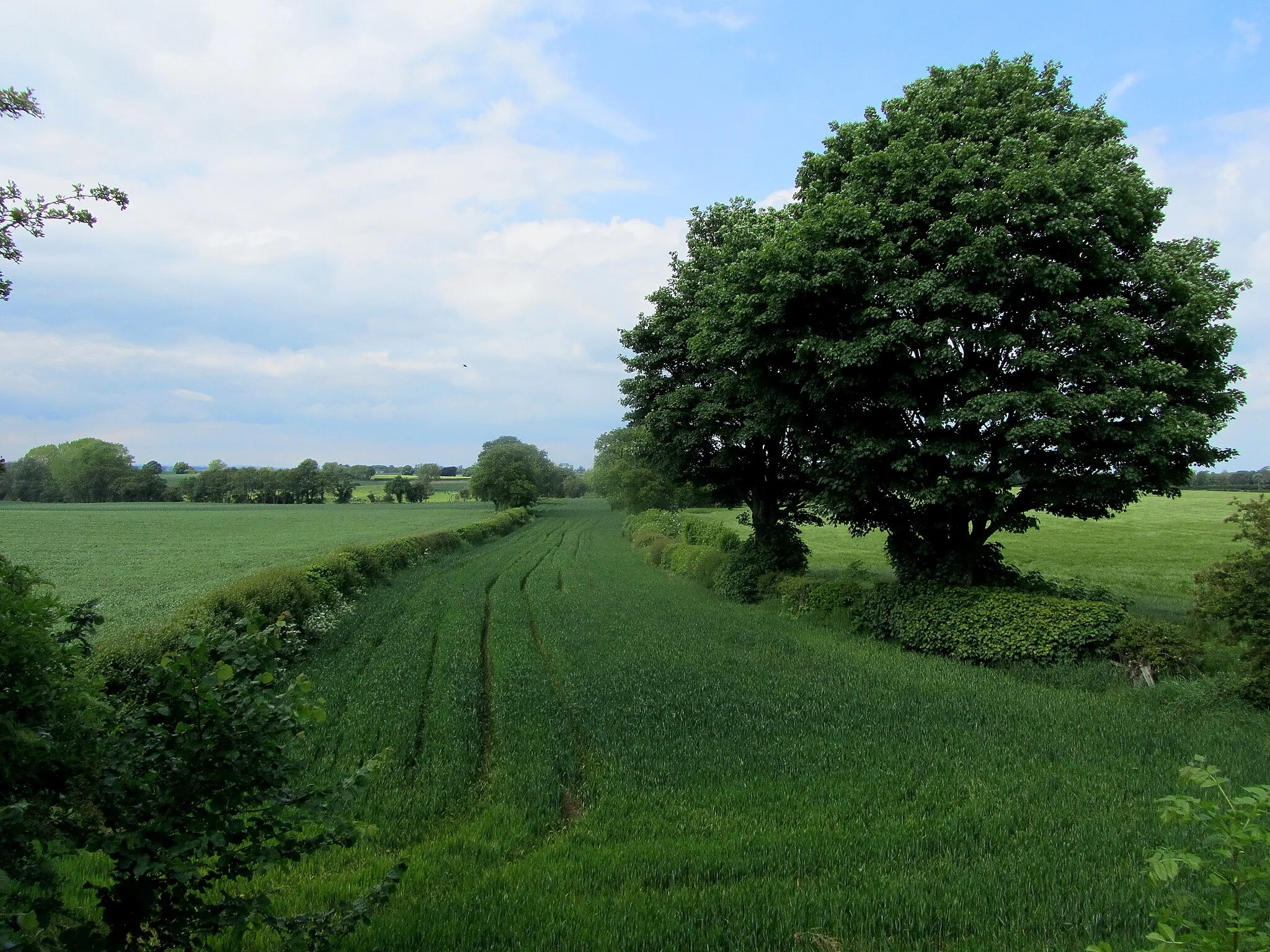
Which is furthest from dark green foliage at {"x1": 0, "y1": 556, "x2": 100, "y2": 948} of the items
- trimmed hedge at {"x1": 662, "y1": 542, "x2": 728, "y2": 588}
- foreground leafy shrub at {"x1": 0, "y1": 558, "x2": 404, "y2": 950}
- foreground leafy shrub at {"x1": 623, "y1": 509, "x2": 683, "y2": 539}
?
foreground leafy shrub at {"x1": 623, "y1": 509, "x2": 683, "y2": 539}

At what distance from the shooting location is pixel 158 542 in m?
37.2

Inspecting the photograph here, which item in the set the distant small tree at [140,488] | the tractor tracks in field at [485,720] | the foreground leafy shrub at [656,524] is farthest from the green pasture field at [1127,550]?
the distant small tree at [140,488]

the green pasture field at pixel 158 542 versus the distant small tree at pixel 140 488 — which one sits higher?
the distant small tree at pixel 140 488

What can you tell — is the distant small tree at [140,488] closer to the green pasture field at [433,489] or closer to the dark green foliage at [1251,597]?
the green pasture field at [433,489]

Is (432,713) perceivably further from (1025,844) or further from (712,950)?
(1025,844)

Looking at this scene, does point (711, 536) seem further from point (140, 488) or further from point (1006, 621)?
point (140, 488)

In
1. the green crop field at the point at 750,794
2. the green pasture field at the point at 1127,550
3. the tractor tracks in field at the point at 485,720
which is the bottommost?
the tractor tracks in field at the point at 485,720

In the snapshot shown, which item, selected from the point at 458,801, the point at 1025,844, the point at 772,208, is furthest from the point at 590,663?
the point at 772,208

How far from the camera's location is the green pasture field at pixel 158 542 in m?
20.8

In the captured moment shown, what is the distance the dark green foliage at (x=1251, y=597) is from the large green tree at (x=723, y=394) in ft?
26.5

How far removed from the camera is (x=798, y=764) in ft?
25.4

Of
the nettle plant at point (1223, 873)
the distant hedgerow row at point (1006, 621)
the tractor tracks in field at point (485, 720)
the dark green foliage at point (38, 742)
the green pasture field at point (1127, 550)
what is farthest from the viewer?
the green pasture field at point (1127, 550)

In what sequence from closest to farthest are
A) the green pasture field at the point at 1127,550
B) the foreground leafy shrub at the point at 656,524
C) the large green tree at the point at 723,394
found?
the large green tree at the point at 723,394 < the green pasture field at the point at 1127,550 < the foreground leafy shrub at the point at 656,524

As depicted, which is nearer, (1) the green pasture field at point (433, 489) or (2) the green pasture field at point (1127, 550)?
(2) the green pasture field at point (1127, 550)
